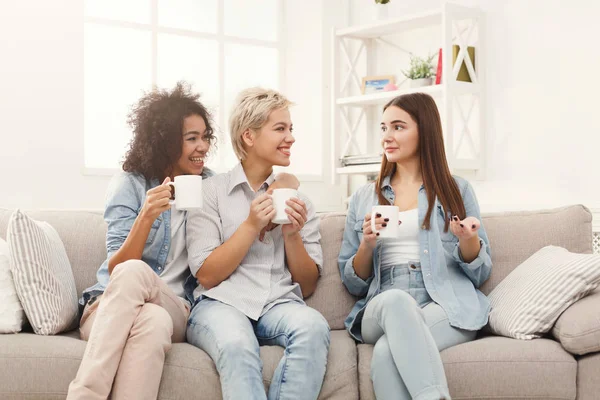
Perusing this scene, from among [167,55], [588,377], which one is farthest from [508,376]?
[167,55]

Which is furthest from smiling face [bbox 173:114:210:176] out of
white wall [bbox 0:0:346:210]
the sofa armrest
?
white wall [bbox 0:0:346:210]

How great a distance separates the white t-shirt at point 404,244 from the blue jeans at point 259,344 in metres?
0.37

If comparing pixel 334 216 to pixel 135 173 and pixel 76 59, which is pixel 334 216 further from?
pixel 76 59

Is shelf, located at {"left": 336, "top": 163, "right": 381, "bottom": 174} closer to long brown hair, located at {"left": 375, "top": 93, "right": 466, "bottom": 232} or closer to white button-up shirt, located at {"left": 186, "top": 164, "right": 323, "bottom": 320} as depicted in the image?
long brown hair, located at {"left": 375, "top": 93, "right": 466, "bottom": 232}

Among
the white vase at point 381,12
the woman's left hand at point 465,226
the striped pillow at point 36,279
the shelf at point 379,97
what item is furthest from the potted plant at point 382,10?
the striped pillow at point 36,279

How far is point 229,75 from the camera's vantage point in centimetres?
461

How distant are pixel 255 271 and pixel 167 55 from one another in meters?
2.30

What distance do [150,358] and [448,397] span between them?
758mm

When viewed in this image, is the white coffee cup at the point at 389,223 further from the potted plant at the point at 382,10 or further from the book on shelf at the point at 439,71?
the potted plant at the point at 382,10

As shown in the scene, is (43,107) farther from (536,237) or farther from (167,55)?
(536,237)

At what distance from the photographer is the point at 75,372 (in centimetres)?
213

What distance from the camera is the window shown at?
13.7ft

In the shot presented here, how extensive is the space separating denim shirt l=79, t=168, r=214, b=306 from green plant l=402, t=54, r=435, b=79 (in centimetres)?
203

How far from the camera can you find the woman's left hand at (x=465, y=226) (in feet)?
7.77
